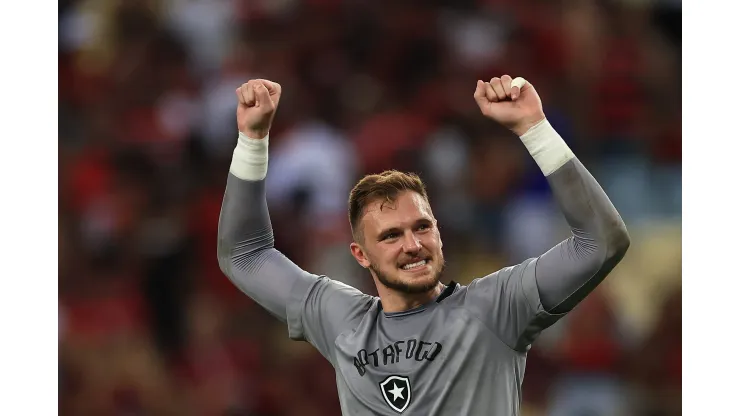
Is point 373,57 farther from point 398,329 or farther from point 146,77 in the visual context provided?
point 398,329

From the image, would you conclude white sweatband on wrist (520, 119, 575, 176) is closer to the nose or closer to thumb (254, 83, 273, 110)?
the nose

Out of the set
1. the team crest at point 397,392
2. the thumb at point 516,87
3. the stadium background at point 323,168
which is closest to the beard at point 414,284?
the team crest at point 397,392

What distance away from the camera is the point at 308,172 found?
4.92 m

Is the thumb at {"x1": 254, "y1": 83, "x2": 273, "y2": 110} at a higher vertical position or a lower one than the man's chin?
higher

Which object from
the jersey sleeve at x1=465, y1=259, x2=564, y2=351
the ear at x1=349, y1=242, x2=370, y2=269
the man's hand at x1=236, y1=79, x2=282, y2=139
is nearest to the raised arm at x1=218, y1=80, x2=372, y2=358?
the man's hand at x1=236, y1=79, x2=282, y2=139

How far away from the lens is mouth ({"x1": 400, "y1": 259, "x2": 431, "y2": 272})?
93.5 inches

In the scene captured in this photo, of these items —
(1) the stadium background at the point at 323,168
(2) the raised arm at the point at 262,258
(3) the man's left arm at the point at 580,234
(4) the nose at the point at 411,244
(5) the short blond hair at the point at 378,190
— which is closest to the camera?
(3) the man's left arm at the point at 580,234

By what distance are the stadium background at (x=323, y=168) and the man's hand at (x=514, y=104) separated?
Result: 7.83 ft

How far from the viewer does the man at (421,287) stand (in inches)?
84.7

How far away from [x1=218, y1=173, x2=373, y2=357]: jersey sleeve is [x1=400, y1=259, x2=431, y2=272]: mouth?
26cm

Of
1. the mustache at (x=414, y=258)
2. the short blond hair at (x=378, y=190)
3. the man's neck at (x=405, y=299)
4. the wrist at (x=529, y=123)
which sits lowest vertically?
the man's neck at (x=405, y=299)

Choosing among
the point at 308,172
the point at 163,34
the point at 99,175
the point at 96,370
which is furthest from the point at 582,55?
the point at 96,370

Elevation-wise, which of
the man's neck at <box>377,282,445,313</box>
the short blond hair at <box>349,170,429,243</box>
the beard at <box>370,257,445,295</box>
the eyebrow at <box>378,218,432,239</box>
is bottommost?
the man's neck at <box>377,282,445,313</box>

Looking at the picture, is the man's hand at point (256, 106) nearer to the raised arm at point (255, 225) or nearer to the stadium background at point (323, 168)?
the raised arm at point (255, 225)
